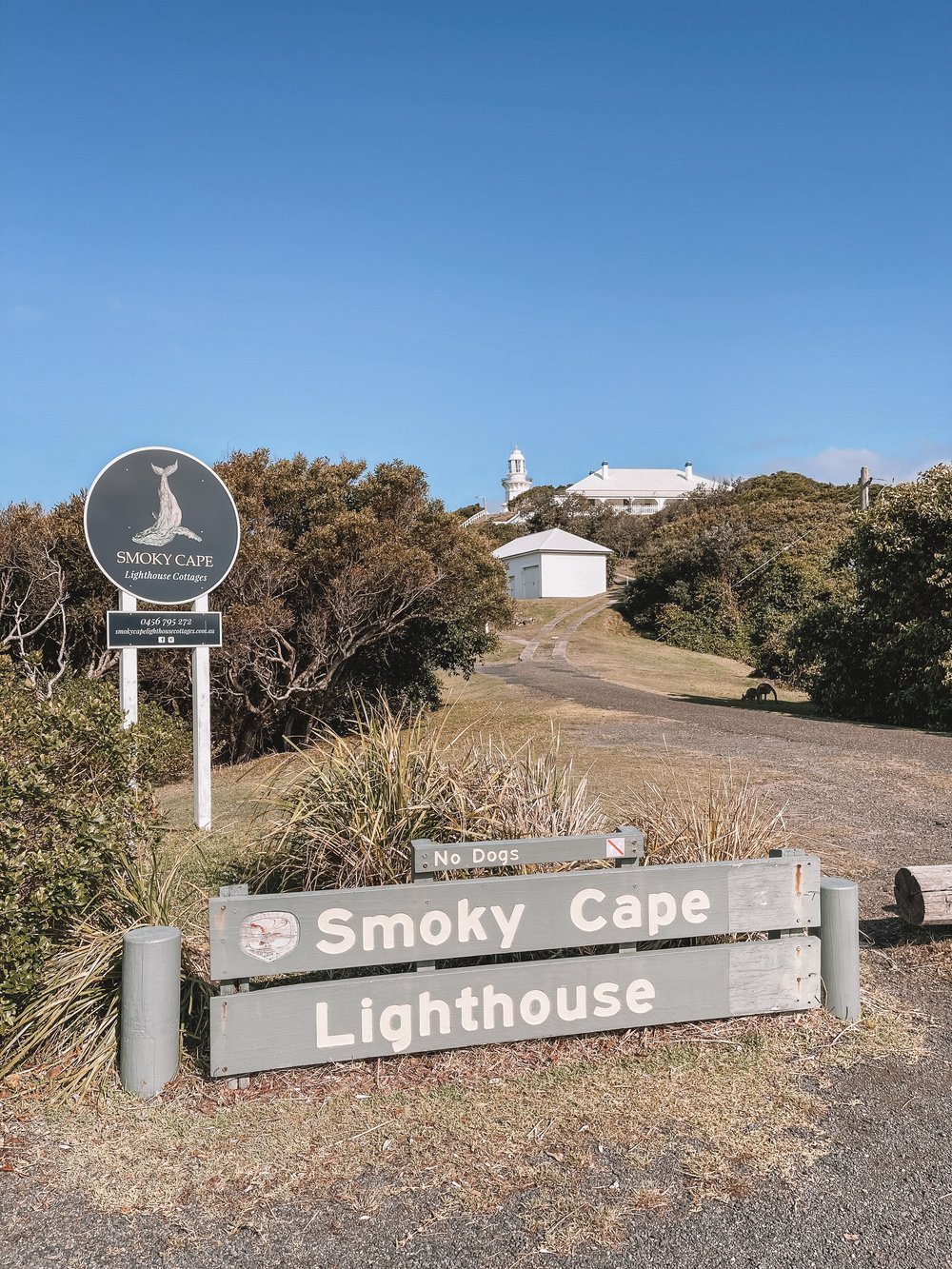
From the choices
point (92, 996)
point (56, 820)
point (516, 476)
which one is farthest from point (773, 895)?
point (516, 476)

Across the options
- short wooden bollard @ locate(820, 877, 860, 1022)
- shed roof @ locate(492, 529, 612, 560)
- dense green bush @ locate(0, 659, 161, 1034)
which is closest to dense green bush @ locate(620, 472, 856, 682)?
shed roof @ locate(492, 529, 612, 560)

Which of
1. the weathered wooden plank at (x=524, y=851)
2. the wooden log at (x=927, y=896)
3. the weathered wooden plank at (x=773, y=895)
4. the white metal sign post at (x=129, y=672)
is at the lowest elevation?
the wooden log at (x=927, y=896)

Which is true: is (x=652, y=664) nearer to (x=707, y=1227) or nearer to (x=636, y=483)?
(x=707, y=1227)

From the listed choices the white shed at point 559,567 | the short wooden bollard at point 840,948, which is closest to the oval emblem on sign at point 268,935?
the short wooden bollard at point 840,948

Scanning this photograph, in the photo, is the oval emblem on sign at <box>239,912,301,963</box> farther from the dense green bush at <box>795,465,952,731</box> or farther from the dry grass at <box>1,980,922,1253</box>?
the dense green bush at <box>795,465,952,731</box>

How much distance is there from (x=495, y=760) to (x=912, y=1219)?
2915 millimetres

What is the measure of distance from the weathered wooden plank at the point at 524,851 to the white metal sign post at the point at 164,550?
4540 millimetres

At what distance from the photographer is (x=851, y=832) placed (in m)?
7.49

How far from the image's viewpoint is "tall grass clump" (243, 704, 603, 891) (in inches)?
179

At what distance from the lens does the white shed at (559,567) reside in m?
45.8

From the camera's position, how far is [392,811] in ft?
15.3

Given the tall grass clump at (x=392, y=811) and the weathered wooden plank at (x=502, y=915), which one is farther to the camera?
the tall grass clump at (x=392, y=811)

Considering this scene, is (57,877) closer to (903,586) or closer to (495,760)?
(495,760)

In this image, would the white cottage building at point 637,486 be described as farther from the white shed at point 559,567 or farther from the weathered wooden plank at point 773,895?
the weathered wooden plank at point 773,895
